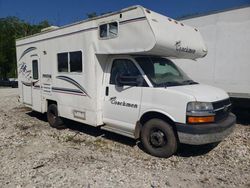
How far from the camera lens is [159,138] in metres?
5.02

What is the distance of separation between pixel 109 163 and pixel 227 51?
477cm

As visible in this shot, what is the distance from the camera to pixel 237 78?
6938mm

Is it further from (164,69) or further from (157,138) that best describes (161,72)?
(157,138)

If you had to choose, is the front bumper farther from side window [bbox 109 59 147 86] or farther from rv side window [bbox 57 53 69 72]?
rv side window [bbox 57 53 69 72]

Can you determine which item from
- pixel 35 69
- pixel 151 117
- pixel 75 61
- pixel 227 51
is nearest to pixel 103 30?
pixel 75 61

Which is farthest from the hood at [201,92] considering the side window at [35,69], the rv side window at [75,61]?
the side window at [35,69]

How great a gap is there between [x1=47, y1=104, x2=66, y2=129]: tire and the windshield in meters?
3.35

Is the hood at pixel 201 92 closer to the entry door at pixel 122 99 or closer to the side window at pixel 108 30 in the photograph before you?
the entry door at pixel 122 99

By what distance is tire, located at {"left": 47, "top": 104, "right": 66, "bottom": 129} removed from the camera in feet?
24.3

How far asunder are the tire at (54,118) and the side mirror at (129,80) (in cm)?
268

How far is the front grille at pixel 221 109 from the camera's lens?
476 cm

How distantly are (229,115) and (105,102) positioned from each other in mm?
2827

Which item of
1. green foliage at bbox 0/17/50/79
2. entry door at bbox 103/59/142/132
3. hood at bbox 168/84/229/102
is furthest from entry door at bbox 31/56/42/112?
green foliage at bbox 0/17/50/79

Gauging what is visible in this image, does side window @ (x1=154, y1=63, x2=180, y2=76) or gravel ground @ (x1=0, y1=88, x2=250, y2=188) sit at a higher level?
side window @ (x1=154, y1=63, x2=180, y2=76)
